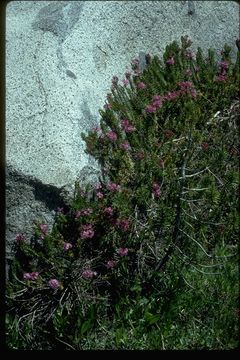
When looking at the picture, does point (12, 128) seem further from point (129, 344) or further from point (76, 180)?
point (129, 344)

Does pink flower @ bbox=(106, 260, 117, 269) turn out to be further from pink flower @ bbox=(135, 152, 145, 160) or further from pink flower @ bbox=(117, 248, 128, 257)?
pink flower @ bbox=(135, 152, 145, 160)

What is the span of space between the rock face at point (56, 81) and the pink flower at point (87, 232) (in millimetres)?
343

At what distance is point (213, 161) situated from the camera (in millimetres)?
5355

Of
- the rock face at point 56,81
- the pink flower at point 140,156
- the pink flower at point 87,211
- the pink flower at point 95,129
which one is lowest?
the pink flower at point 140,156

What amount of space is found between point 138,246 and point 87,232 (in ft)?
1.59

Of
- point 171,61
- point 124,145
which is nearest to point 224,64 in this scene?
point 171,61

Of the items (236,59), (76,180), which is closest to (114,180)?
(76,180)

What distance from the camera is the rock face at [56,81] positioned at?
15.5 feet

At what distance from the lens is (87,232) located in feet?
15.3

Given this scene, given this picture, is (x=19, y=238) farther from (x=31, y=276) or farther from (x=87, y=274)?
(x=87, y=274)

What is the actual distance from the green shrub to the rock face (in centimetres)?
18

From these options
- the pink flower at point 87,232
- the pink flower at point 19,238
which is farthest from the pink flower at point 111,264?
the pink flower at point 19,238

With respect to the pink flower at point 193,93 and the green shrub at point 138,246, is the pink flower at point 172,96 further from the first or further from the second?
the pink flower at point 193,93

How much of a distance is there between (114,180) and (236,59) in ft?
8.77
